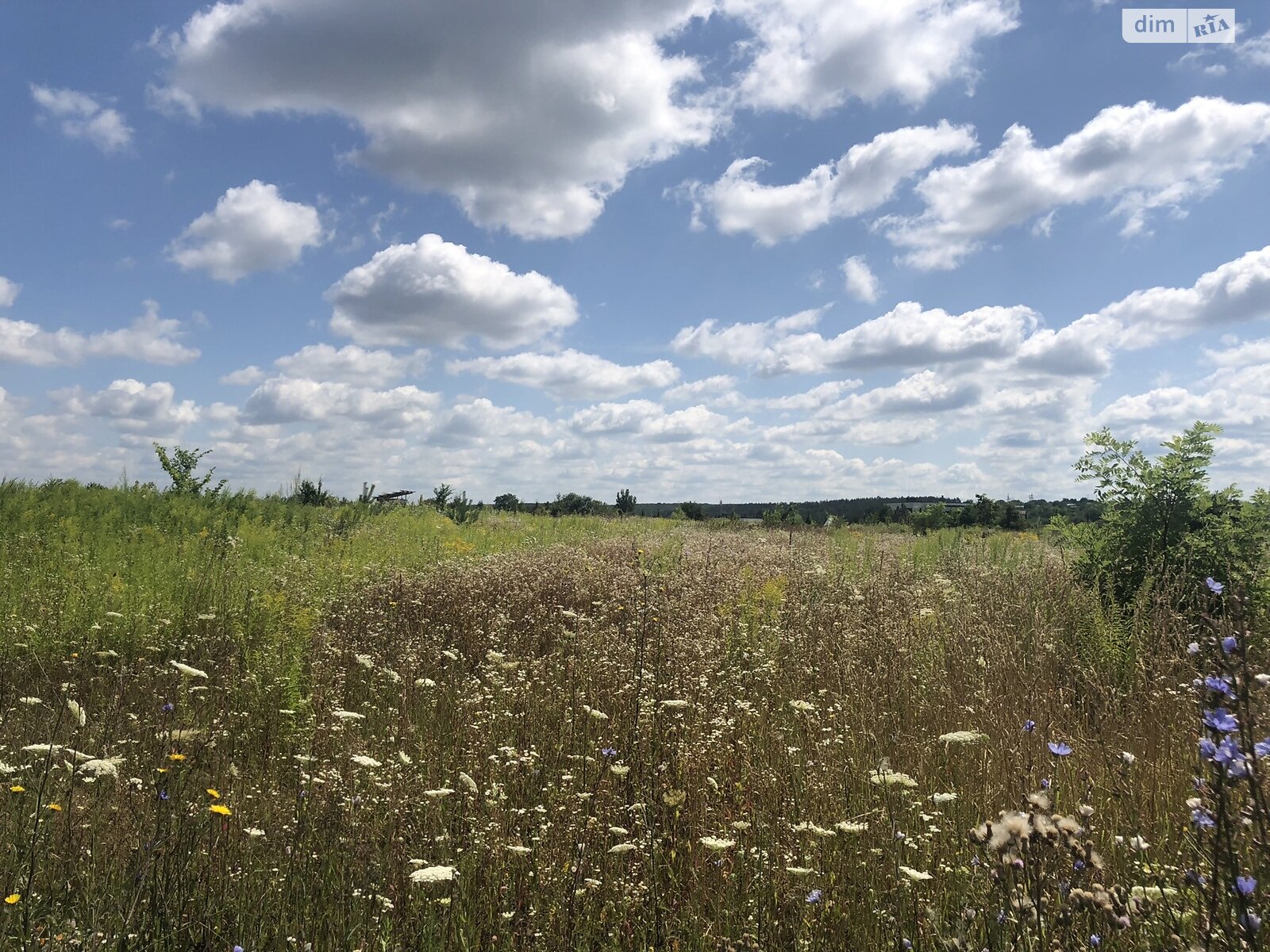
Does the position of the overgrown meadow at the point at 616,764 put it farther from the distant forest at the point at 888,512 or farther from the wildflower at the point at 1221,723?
the distant forest at the point at 888,512

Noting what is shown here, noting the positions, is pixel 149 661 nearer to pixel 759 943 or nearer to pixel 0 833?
pixel 0 833

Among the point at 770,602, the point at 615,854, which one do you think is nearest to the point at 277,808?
the point at 615,854

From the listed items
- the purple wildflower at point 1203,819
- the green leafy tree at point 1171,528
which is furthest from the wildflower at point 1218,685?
the green leafy tree at point 1171,528

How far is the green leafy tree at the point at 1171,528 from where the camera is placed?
611 centimetres

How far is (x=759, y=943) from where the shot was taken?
2.30m

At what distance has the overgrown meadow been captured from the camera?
2193 millimetres

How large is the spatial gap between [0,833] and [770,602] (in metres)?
5.88

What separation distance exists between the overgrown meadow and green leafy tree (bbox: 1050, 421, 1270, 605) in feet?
1.30

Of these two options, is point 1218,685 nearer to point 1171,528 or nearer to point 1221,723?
point 1221,723

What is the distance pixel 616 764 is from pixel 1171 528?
583cm

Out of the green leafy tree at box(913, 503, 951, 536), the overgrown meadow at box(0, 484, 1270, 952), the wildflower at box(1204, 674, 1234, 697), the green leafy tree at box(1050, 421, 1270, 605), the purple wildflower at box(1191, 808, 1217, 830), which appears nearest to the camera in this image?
the wildflower at box(1204, 674, 1234, 697)

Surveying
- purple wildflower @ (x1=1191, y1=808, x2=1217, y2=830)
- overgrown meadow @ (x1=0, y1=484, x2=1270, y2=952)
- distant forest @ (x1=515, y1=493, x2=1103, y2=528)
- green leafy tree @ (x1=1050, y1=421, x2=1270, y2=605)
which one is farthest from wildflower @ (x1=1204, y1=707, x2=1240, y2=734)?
distant forest @ (x1=515, y1=493, x2=1103, y2=528)

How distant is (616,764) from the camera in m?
3.42

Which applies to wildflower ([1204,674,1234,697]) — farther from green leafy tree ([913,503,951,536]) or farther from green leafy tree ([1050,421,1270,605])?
green leafy tree ([913,503,951,536])
